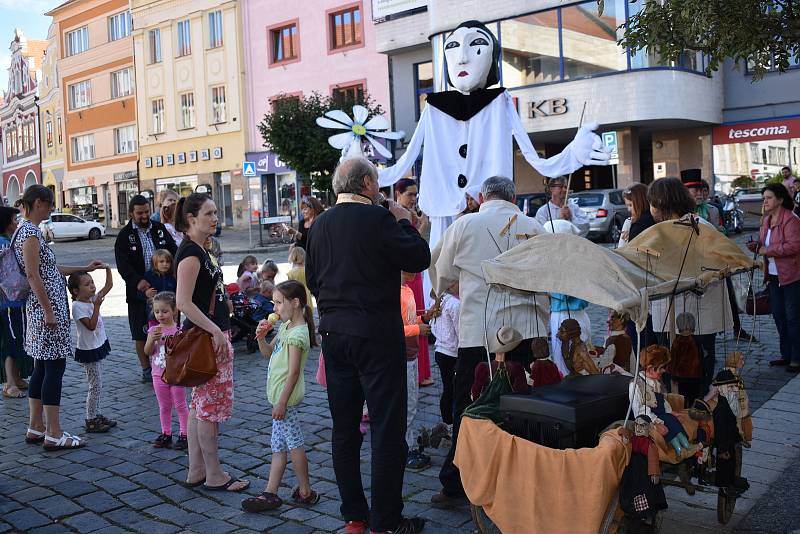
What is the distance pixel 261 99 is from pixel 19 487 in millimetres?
33077

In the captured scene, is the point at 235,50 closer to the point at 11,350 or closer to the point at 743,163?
the point at 743,163

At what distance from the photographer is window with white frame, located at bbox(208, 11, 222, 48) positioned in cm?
3834

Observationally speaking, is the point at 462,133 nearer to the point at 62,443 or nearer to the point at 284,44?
the point at 62,443

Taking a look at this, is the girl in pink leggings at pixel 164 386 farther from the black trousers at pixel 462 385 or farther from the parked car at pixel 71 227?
the parked car at pixel 71 227

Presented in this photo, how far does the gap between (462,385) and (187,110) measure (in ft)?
125

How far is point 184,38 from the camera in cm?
4006

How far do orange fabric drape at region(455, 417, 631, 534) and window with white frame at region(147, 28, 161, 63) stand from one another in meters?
41.3

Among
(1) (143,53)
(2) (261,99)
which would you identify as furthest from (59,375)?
(1) (143,53)

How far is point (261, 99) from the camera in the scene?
36969 millimetres

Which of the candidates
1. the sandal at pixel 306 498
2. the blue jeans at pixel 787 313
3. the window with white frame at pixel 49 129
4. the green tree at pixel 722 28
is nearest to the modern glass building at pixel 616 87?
the blue jeans at pixel 787 313

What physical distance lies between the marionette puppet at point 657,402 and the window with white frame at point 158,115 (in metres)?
40.6

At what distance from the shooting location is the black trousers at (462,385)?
15.3 ft

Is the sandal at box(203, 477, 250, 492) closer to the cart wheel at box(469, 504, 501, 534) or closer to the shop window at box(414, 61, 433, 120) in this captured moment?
the cart wheel at box(469, 504, 501, 534)

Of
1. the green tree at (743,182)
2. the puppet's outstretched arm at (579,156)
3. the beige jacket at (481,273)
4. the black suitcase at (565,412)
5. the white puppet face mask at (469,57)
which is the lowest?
the black suitcase at (565,412)
